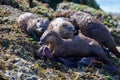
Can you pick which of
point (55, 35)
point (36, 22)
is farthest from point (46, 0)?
point (55, 35)

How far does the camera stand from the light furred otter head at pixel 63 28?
14.7 m

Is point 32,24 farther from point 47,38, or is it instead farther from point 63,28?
point 47,38

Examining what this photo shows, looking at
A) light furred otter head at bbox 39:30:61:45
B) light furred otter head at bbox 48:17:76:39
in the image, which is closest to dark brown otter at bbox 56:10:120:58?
light furred otter head at bbox 48:17:76:39

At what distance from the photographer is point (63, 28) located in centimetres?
1498

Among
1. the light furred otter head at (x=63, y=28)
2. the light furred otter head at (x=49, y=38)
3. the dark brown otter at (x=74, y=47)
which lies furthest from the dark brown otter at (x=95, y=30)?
the light furred otter head at (x=49, y=38)

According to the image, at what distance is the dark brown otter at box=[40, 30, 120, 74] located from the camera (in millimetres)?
13469

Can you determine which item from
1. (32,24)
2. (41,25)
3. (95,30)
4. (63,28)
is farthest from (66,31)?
(95,30)

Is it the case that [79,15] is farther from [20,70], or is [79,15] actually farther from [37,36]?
[20,70]

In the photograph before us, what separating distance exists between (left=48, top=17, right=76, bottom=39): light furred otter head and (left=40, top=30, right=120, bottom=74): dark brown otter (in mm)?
411

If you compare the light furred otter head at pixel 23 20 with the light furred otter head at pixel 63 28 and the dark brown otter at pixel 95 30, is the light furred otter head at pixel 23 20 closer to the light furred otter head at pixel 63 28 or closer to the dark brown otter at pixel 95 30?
the light furred otter head at pixel 63 28

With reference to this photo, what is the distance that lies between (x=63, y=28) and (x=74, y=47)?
1.24m

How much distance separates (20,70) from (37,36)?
312 centimetres

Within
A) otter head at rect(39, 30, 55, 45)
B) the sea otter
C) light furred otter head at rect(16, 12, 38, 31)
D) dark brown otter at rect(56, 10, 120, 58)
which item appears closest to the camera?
otter head at rect(39, 30, 55, 45)

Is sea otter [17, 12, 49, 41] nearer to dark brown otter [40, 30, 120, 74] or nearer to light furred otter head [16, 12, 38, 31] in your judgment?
light furred otter head [16, 12, 38, 31]
